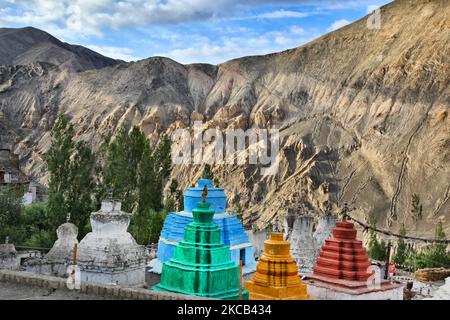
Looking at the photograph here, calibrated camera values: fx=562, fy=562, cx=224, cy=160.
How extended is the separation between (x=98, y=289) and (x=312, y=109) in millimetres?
66682

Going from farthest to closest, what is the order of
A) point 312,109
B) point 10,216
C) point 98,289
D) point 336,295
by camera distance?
point 312,109 < point 10,216 < point 336,295 < point 98,289

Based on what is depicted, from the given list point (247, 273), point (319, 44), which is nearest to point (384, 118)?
point (319, 44)

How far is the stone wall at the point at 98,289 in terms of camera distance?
11070 mm

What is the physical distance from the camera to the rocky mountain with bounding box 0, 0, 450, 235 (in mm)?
61031

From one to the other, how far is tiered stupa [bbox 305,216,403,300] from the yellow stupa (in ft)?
5.80

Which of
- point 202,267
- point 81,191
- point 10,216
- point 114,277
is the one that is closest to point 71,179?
point 81,191

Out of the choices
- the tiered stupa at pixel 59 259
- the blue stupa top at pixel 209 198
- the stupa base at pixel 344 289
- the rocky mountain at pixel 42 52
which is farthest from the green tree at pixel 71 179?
the rocky mountain at pixel 42 52

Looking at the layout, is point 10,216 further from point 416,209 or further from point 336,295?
point 416,209

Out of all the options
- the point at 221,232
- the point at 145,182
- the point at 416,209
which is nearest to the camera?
the point at 221,232

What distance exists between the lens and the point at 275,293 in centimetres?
1349

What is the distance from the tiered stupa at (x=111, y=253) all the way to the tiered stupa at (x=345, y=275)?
522 cm

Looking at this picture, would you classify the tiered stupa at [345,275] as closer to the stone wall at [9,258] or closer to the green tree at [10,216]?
the stone wall at [9,258]
